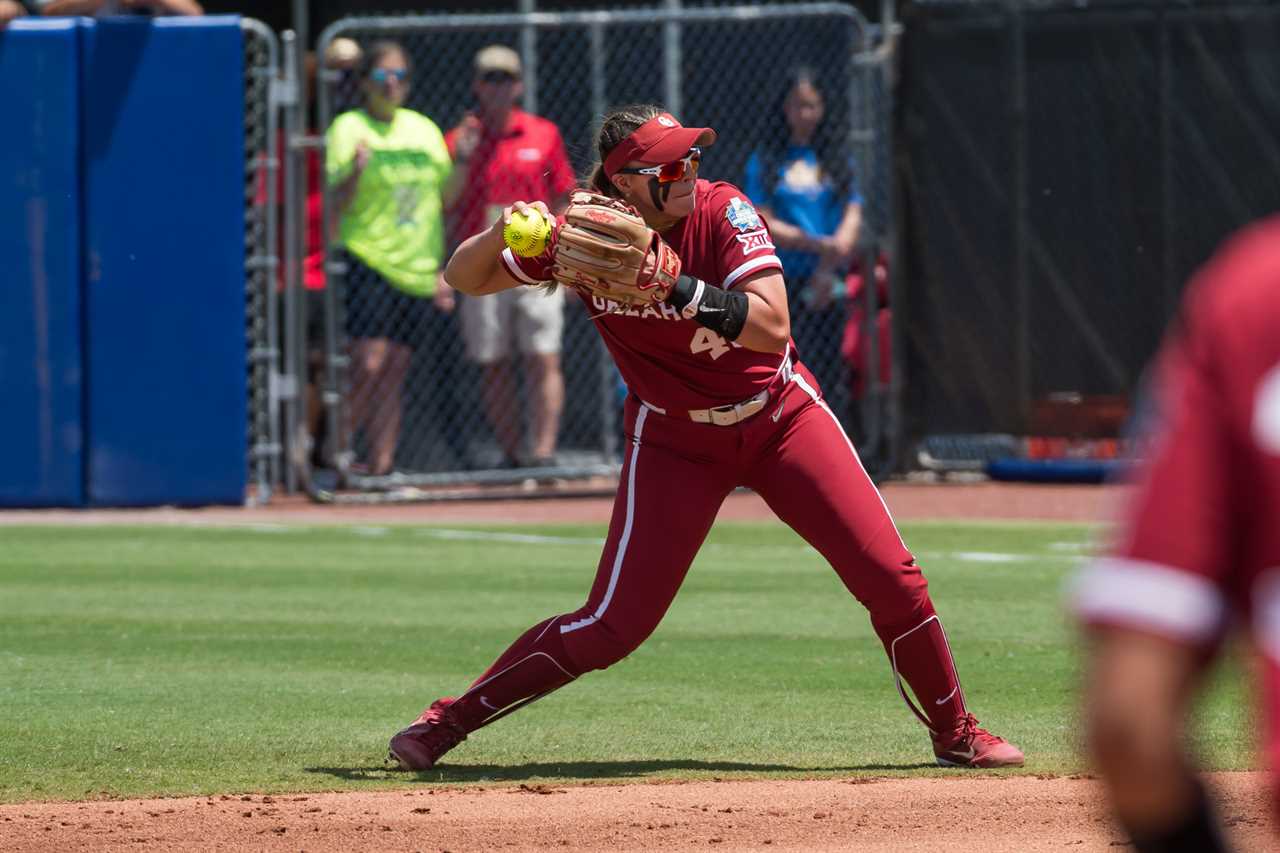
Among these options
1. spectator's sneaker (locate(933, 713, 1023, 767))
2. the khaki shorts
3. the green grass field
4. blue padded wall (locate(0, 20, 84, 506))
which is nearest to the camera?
spectator's sneaker (locate(933, 713, 1023, 767))

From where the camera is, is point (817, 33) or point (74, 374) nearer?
point (74, 374)

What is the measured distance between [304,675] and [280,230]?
711 cm

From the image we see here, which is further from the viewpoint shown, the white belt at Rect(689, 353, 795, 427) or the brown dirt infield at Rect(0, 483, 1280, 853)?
the white belt at Rect(689, 353, 795, 427)

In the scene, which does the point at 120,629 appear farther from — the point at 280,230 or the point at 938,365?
the point at 938,365

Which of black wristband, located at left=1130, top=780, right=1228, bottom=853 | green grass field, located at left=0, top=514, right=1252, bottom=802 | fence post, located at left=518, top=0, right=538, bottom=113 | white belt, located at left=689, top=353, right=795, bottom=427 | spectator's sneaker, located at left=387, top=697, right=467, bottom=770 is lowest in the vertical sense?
green grass field, located at left=0, top=514, right=1252, bottom=802

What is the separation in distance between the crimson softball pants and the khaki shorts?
7994 millimetres

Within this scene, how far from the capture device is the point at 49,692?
690 cm

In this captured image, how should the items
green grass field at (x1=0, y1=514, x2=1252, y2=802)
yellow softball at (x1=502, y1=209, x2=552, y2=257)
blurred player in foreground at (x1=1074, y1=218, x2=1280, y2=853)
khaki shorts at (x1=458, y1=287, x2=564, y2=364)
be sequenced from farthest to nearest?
khaki shorts at (x1=458, y1=287, x2=564, y2=364) → green grass field at (x1=0, y1=514, x2=1252, y2=802) → yellow softball at (x1=502, y1=209, x2=552, y2=257) → blurred player in foreground at (x1=1074, y1=218, x2=1280, y2=853)

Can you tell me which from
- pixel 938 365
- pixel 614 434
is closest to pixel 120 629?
pixel 614 434

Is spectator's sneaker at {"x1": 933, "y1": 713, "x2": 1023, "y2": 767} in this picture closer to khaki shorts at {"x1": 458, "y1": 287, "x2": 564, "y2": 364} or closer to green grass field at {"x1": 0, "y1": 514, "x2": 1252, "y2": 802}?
green grass field at {"x1": 0, "y1": 514, "x2": 1252, "y2": 802}

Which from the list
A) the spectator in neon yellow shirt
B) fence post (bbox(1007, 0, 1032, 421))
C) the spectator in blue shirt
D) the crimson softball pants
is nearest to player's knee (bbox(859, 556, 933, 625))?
the crimson softball pants

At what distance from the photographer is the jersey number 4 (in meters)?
5.46

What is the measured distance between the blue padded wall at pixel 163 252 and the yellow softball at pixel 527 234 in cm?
827

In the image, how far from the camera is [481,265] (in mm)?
5578
